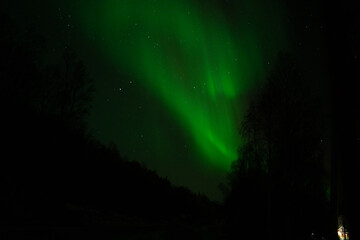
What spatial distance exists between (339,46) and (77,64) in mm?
20546

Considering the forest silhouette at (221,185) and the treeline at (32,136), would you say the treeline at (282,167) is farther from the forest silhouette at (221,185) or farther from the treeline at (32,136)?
the treeline at (32,136)

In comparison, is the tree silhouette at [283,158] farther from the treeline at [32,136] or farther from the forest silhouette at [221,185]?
the treeline at [32,136]

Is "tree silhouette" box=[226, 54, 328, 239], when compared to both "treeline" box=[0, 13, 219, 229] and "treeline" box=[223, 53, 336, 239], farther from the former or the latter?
"treeline" box=[0, 13, 219, 229]

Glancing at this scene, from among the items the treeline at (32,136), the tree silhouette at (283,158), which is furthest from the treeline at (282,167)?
the treeline at (32,136)

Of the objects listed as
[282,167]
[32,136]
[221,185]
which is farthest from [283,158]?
[32,136]

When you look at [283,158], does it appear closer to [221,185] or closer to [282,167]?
[282,167]

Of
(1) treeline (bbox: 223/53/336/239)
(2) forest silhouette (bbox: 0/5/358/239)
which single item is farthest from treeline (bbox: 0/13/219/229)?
(1) treeline (bbox: 223/53/336/239)

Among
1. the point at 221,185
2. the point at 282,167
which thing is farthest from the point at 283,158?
the point at 221,185

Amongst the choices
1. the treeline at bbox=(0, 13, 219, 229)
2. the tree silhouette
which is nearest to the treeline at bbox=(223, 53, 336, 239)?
the tree silhouette

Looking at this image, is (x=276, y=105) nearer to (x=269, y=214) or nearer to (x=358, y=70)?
(x=269, y=214)

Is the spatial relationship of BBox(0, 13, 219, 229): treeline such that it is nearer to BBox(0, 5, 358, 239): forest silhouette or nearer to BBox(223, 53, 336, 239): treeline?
BBox(0, 5, 358, 239): forest silhouette

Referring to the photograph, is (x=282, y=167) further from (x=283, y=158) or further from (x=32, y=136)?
(x=32, y=136)

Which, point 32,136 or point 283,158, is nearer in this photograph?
point 283,158

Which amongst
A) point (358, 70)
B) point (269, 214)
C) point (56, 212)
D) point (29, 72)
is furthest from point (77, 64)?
point (358, 70)
